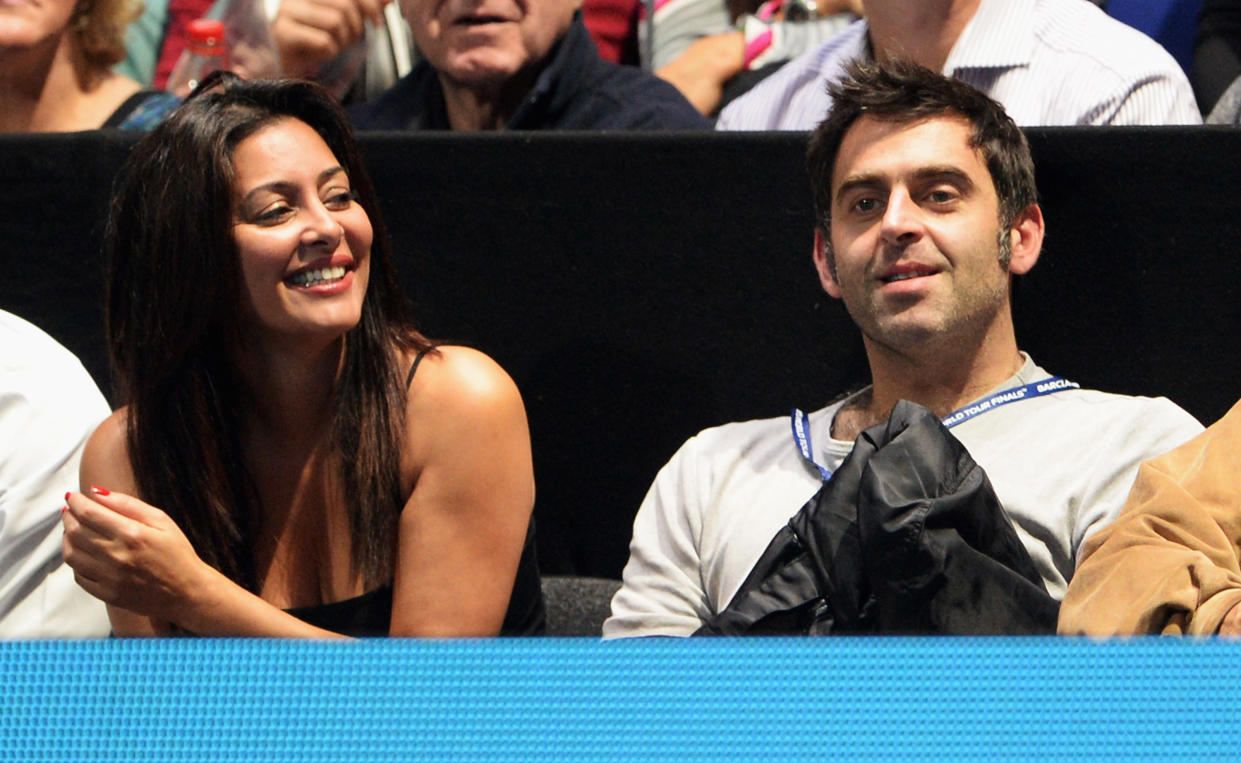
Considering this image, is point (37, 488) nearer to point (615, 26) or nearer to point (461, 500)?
point (461, 500)

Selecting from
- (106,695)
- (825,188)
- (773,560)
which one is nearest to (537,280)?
(825,188)

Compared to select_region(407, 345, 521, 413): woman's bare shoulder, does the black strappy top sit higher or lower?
lower

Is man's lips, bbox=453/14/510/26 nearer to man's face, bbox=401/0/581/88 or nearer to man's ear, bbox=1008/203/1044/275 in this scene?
man's face, bbox=401/0/581/88

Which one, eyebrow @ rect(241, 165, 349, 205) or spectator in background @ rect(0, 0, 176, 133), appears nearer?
eyebrow @ rect(241, 165, 349, 205)

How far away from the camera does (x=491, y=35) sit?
2480mm

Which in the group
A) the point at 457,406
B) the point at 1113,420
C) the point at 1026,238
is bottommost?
the point at 457,406

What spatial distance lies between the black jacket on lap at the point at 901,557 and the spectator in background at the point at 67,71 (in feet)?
4.91

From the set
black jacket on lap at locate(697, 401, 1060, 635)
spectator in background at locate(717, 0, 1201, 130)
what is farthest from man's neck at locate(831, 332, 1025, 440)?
spectator in background at locate(717, 0, 1201, 130)

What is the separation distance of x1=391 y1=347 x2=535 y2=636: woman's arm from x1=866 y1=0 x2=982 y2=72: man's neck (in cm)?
87

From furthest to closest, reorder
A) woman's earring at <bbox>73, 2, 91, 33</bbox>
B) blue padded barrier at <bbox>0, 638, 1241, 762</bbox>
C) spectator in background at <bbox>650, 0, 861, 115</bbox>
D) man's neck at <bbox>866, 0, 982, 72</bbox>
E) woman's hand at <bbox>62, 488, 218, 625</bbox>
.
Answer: spectator in background at <bbox>650, 0, 861, 115</bbox>, woman's earring at <bbox>73, 2, 91, 33</bbox>, man's neck at <bbox>866, 0, 982, 72</bbox>, woman's hand at <bbox>62, 488, 218, 625</bbox>, blue padded barrier at <bbox>0, 638, 1241, 762</bbox>

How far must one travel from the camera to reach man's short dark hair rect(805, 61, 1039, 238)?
191 centimetres

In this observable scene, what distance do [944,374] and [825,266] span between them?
22 centimetres

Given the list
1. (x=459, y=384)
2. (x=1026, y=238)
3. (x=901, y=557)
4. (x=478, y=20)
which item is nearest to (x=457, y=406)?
(x=459, y=384)

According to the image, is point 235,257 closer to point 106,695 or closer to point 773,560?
point 773,560
